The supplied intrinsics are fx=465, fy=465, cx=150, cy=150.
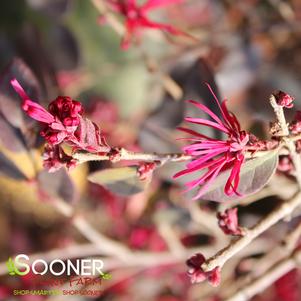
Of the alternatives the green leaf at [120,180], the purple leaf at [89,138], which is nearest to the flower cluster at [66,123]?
the purple leaf at [89,138]

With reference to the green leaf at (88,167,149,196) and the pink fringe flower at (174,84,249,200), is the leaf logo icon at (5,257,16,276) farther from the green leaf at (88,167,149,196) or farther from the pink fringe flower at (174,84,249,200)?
the pink fringe flower at (174,84,249,200)

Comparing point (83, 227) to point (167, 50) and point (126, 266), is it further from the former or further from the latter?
point (167, 50)

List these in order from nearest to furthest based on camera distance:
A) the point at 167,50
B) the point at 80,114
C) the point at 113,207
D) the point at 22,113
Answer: the point at 80,114 < the point at 22,113 < the point at 113,207 < the point at 167,50

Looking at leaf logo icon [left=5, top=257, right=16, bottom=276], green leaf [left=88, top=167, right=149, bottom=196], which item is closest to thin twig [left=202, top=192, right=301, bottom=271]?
green leaf [left=88, top=167, right=149, bottom=196]

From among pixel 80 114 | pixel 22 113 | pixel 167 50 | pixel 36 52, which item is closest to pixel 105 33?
pixel 167 50

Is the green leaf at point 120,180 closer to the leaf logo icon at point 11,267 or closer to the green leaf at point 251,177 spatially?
the green leaf at point 251,177

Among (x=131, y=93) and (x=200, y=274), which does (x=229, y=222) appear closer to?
(x=200, y=274)

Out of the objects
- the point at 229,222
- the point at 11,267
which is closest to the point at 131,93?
the point at 11,267
